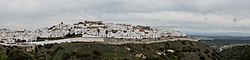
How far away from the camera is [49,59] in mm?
78000

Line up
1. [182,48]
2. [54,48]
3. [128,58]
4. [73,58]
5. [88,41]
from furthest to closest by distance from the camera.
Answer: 1. [182,48]
2. [88,41]
3. [54,48]
4. [128,58]
5. [73,58]

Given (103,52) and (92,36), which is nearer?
(103,52)

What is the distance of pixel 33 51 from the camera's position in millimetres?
92125

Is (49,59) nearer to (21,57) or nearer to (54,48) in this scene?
(21,57)

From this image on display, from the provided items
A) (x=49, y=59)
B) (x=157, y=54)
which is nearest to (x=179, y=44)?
(x=157, y=54)

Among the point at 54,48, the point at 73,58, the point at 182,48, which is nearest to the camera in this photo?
the point at 73,58

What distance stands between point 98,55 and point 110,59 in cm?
410

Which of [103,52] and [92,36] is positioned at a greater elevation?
[92,36]

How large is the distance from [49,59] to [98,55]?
26.8 feet

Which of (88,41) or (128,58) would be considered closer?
(128,58)

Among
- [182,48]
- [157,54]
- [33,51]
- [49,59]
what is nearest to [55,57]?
[49,59]

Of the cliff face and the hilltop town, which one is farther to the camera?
the hilltop town

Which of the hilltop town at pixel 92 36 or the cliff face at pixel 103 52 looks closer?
the cliff face at pixel 103 52

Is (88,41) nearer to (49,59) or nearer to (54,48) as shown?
(54,48)
